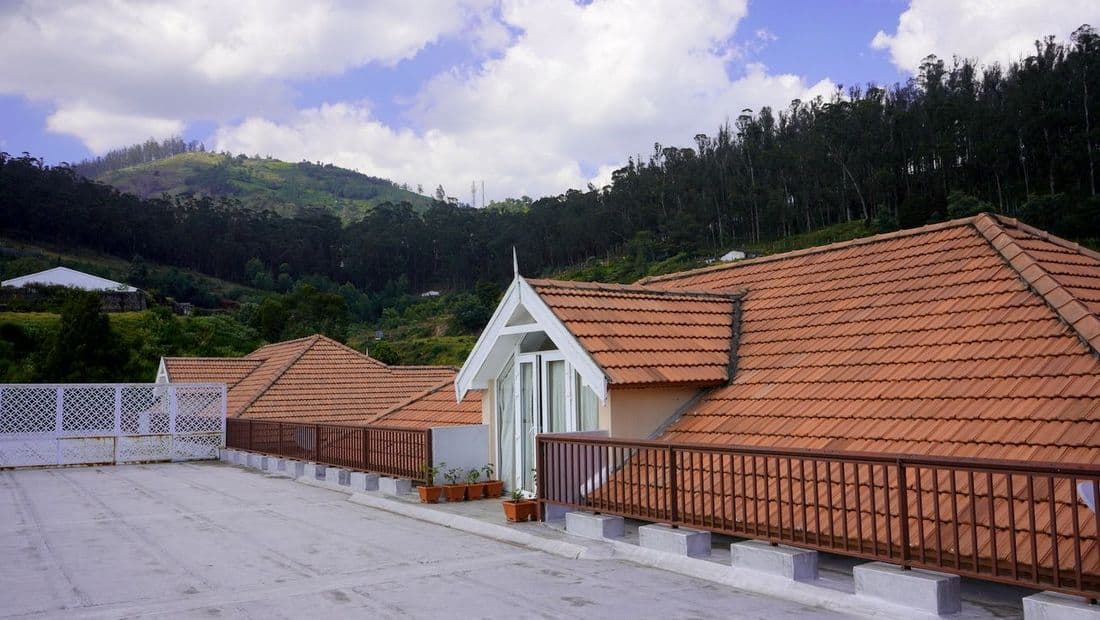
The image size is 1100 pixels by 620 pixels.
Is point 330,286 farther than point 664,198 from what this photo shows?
Yes

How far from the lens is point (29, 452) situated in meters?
23.6

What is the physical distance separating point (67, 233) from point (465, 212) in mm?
49122

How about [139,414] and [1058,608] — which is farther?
[139,414]

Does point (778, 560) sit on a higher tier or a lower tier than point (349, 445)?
lower

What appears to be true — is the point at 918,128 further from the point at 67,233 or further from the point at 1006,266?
the point at 67,233

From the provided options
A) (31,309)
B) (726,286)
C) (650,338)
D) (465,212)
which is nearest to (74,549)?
(650,338)

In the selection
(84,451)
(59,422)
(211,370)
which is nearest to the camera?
(59,422)

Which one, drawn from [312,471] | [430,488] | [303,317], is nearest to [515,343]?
[430,488]

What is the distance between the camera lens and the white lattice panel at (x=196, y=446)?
25359 mm

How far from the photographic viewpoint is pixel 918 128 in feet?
220

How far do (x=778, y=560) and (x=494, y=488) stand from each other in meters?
6.52

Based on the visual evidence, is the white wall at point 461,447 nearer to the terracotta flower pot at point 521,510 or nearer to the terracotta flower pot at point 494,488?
the terracotta flower pot at point 494,488

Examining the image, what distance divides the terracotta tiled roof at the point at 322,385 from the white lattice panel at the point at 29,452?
5.04 m

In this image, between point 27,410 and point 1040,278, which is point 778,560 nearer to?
point 1040,278
